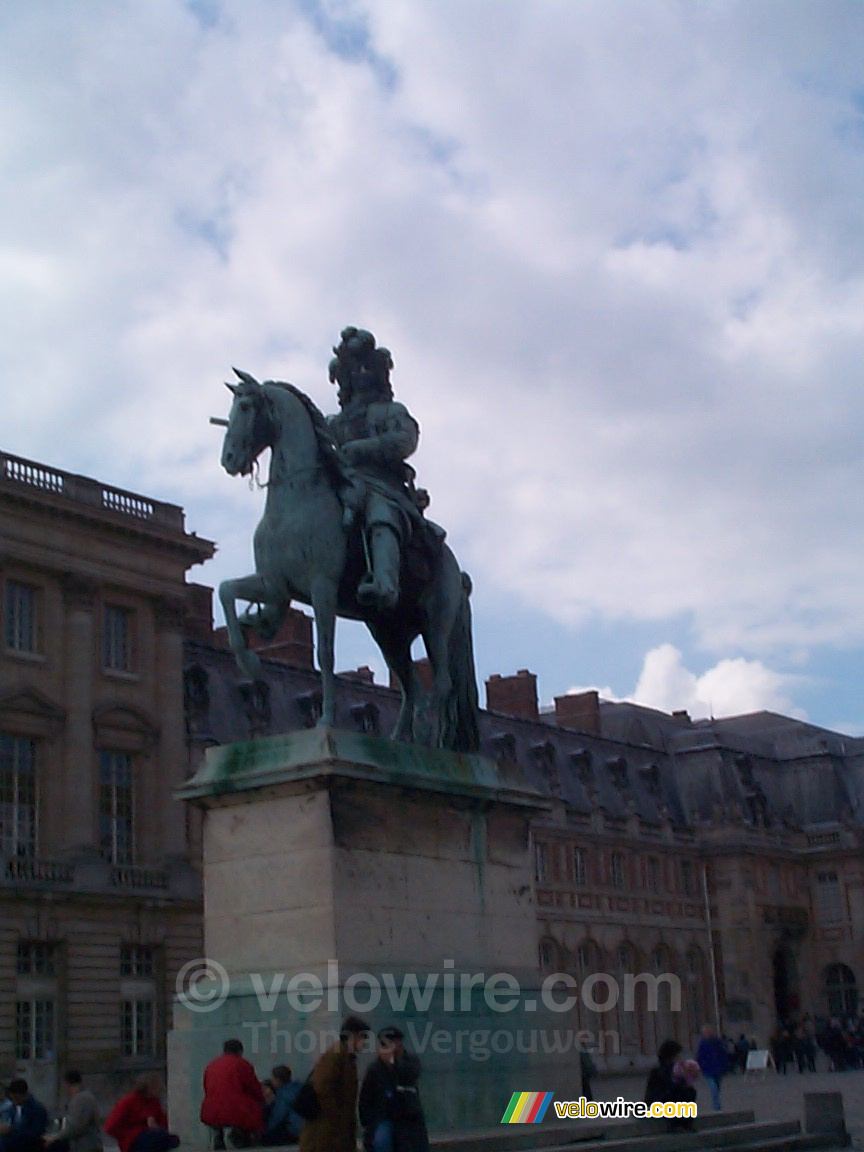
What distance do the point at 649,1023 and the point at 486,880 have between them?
49.4 meters

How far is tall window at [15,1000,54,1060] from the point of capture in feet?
128

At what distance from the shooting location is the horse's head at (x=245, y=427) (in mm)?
13023

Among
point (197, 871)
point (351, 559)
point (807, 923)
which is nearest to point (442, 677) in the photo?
point (351, 559)

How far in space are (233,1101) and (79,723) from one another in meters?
33.4

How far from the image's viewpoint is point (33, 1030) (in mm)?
39312

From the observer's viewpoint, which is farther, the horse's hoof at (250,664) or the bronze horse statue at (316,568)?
the horse's hoof at (250,664)

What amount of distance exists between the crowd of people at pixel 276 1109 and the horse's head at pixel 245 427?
4518 millimetres

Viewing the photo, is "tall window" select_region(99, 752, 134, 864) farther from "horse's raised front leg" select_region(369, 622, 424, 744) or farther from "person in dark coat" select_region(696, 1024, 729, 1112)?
"horse's raised front leg" select_region(369, 622, 424, 744)

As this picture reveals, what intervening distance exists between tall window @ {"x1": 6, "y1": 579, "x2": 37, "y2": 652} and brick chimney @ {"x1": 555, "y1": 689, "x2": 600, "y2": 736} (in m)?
31.0

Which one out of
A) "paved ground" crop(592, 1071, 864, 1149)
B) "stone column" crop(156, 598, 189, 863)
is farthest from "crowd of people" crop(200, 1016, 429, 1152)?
"stone column" crop(156, 598, 189, 863)

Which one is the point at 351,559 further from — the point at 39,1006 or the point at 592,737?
the point at 592,737

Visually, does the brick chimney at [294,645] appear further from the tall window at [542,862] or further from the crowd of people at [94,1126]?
the crowd of people at [94,1126]

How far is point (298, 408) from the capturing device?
1327 centimetres

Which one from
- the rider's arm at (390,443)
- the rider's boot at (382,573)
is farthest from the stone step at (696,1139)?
the rider's arm at (390,443)
